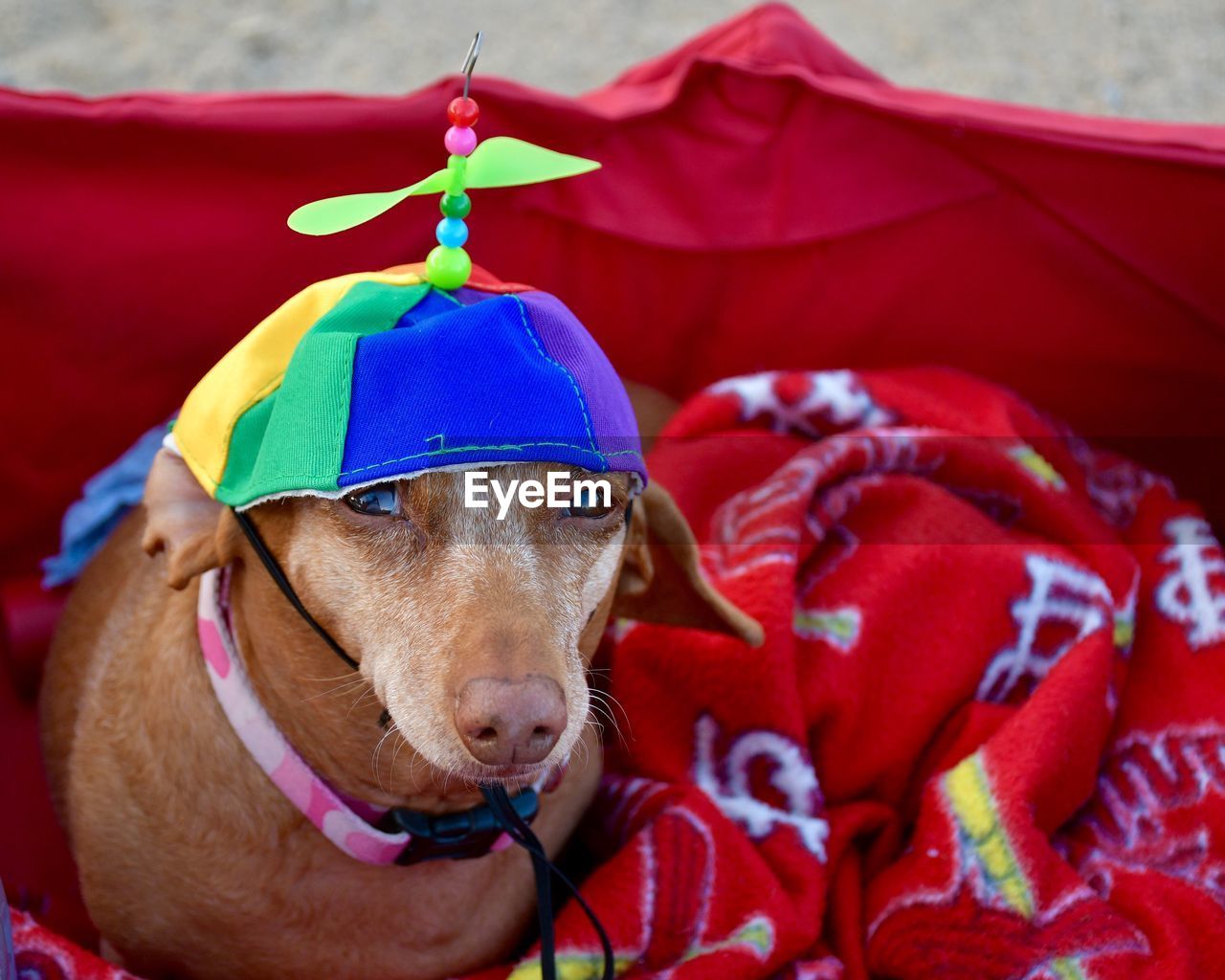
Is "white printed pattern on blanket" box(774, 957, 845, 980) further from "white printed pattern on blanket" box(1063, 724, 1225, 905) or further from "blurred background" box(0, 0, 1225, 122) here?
"blurred background" box(0, 0, 1225, 122)

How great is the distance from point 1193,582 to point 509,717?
155 centimetres

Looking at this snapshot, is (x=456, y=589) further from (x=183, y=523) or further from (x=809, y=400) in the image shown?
(x=809, y=400)

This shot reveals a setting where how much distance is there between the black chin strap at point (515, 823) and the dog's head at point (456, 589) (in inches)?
0.5

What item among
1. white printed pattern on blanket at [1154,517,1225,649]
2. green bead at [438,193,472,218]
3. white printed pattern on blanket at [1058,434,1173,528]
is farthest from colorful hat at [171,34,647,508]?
white printed pattern on blanket at [1058,434,1173,528]

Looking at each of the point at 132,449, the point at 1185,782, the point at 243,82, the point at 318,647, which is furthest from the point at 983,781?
the point at 243,82

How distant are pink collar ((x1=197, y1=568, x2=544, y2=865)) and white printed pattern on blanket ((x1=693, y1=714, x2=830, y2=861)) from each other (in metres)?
0.58

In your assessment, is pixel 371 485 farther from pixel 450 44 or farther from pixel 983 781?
pixel 450 44

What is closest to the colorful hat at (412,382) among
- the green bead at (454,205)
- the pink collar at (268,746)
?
the green bead at (454,205)

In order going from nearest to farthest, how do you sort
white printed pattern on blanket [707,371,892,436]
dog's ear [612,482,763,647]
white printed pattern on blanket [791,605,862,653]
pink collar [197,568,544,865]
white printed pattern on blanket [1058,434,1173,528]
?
pink collar [197,568,544,865], dog's ear [612,482,763,647], white printed pattern on blanket [791,605,862,653], white printed pattern on blanket [707,371,892,436], white printed pattern on blanket [1058,434,1173,528]

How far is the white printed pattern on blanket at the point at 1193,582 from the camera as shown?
2193 mm

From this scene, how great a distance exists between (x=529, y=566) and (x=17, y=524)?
1365 mm

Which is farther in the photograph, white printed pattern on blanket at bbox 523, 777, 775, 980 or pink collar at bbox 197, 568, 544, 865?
white printed pattern on blanket at bbox 523, 777, 775, 980

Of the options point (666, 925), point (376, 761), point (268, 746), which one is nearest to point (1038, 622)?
point (666, 925)

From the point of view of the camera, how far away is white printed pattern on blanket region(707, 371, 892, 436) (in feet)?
7.75
